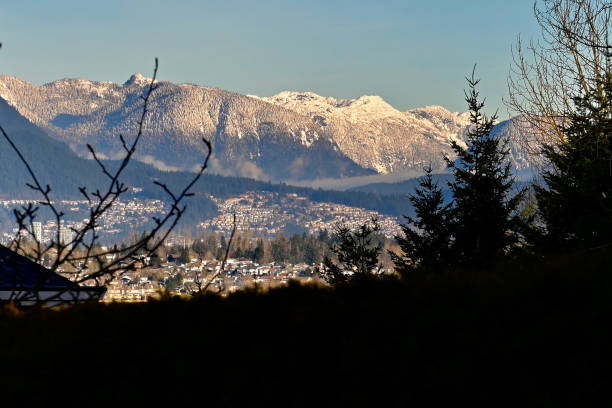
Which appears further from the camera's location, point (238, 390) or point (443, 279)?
point (443, 279)

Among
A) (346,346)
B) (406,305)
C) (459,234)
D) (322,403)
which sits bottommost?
(322,403)

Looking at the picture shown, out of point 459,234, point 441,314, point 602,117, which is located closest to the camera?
point 441,314

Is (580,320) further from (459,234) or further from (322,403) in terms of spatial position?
(459,234)

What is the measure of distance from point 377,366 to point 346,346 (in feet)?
0.70

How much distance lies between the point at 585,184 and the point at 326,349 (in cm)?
1361

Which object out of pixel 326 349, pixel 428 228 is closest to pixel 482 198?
pixel 428 228

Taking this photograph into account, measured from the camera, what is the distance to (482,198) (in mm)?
31703

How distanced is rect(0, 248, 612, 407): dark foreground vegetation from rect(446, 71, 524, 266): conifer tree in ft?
80.6

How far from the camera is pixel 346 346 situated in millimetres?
3361

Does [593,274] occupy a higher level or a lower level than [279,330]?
higher

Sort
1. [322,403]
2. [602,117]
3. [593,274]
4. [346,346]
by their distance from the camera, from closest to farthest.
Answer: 1. [322,403]
2. [346,346]
3. [593,274]
4. [602,117]

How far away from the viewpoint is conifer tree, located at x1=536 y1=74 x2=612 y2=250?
14453 millimetres

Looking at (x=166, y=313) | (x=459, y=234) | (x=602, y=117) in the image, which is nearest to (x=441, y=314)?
(x=166, y=313)

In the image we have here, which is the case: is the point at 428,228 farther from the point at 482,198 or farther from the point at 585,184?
the point at 585,184
